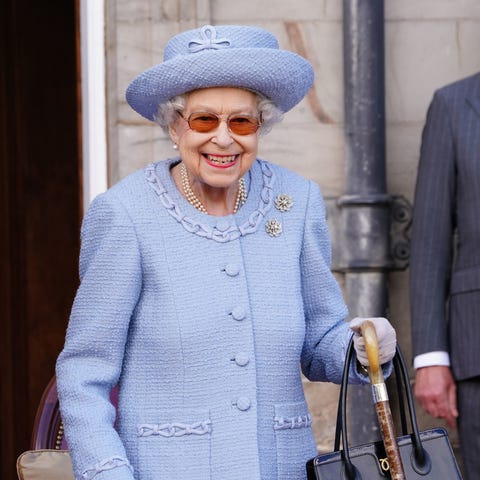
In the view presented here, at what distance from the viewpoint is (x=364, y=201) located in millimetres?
5145

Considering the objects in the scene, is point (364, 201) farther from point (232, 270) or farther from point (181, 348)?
point (181, 348)

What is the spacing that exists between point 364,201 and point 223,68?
2.22 metres

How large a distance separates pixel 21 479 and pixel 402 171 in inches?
91.2

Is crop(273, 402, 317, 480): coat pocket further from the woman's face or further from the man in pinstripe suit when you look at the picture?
the man in pinstripe suit

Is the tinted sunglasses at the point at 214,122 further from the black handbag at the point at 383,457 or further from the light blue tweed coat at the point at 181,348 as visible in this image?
the black handbag at the point at 383,457

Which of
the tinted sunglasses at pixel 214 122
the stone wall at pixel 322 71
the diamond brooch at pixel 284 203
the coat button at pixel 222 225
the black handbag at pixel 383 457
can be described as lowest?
the black handbag at pixel 383 457

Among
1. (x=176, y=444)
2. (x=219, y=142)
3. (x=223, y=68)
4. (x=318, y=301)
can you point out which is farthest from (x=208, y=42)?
(x=176, y=444)

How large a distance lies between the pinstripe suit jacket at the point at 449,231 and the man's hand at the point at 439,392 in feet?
0.15

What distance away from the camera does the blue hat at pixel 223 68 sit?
9.82ft

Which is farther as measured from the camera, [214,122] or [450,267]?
[450,267]

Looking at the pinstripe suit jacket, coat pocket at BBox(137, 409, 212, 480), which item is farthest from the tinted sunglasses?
the pinstripe suit jacket

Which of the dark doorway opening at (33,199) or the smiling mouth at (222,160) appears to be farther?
the dark doorway opening at (33,199)

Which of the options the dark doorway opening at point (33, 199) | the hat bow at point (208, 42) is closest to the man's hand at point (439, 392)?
the hat bow at point (208, 42)

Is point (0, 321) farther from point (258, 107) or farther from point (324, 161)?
point (258, 107)
